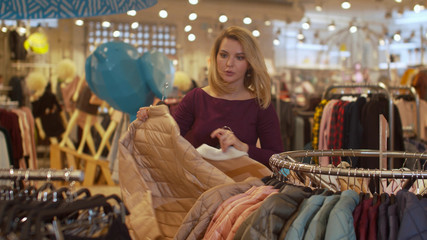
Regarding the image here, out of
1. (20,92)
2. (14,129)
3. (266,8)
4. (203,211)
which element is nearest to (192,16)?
(20,92)

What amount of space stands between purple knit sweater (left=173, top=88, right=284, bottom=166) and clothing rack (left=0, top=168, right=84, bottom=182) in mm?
1103

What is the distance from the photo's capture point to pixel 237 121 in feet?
8.24

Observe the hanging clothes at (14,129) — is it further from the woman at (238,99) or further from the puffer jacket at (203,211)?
the puffer jacket at (203,211)

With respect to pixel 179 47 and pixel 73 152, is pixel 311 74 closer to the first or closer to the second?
pixel 179 47

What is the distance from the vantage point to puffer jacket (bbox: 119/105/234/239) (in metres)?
1.99

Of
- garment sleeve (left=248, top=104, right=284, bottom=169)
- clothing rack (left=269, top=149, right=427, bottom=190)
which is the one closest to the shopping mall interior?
clothing rack (left=269, top=149, right=427, bottom=190)

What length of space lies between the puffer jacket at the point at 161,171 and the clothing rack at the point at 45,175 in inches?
21.3

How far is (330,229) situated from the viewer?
132cm

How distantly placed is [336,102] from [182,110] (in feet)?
5.89

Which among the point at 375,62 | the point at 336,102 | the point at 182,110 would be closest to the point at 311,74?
the point at 375,62

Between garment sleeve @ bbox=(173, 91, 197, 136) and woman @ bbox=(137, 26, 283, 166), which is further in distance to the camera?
garment sleeve @ bbox=(173, 91, 197, 136)

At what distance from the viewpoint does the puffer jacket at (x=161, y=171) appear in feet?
6.51

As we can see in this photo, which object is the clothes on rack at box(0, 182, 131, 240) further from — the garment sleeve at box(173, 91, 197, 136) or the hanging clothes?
the hanging clothes

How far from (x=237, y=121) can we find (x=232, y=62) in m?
0.29
